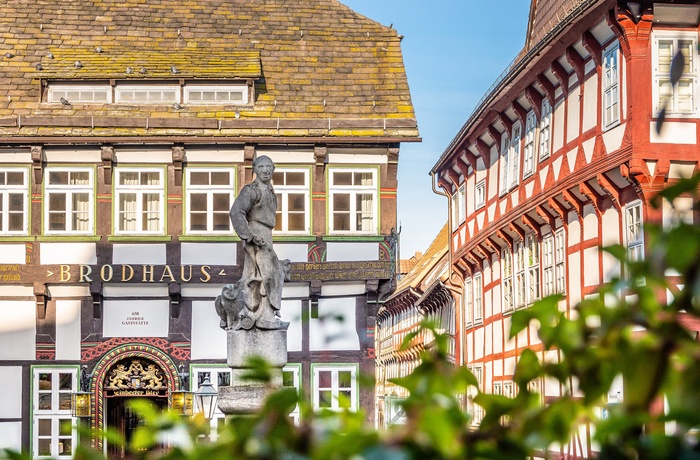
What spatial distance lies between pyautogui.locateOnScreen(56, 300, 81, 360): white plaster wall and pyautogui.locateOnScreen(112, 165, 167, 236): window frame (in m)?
1.66

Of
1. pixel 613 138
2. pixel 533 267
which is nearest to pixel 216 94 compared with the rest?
pixel 533 267

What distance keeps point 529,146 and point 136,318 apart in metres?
8.18

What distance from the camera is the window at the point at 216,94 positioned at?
998 inches

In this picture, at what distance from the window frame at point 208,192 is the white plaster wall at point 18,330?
3.35m

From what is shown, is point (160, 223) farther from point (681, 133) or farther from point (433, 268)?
point (433, 268)

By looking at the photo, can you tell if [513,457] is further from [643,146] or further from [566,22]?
[566,22]

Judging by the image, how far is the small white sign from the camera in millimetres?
24047

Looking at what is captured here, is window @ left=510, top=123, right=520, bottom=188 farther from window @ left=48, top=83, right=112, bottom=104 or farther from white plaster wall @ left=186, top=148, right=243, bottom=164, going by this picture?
window @ left=48, top=83, right=112, bottom=104

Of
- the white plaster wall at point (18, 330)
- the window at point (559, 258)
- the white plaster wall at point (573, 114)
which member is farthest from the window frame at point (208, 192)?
the white plaster wall at point (573, 114)

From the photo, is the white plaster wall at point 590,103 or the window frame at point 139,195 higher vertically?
the white plaster wall at point 590,103

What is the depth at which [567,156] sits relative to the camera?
2088 cm

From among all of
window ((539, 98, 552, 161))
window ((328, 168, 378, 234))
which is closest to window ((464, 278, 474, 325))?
window ((328, 168, 378, 234))

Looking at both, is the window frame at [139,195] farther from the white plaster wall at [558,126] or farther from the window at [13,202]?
the white plaster wall at [558,126]

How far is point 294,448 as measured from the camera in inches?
55.8
